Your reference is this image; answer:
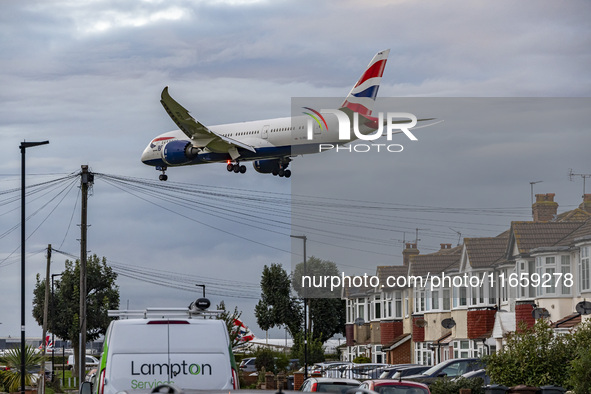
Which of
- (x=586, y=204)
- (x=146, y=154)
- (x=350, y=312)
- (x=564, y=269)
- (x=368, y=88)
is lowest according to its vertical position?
(x=350, y=312)

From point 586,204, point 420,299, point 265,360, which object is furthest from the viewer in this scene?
point 420,299

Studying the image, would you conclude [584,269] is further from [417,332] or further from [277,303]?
[277,303]

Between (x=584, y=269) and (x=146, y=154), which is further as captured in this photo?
(x=146, y=154)

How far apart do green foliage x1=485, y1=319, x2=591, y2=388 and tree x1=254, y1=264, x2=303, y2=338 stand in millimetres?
73178

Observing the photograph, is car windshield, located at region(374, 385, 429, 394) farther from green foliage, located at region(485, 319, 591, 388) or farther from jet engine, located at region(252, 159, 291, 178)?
jet engine, located at region(252, 159, 291, 178)

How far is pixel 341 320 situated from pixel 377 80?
4915 cm

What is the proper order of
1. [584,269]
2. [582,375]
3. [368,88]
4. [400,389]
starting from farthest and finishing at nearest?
A: [368,88] → [584,269] → [582,375] → [400,389]

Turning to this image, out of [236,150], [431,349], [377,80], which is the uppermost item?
[377,80]

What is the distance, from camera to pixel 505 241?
6419cm

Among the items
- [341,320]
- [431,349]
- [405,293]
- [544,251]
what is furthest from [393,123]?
[341,320]

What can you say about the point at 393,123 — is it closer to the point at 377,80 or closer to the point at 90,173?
the point at 377,80

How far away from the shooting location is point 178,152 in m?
60.2

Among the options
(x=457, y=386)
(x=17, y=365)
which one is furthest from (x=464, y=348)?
(x=457, y=386)

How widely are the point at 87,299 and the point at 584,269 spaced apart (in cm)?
4758
